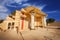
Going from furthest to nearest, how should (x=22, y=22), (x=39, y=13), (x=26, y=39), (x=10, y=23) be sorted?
(x=39, y=13) → (x=10, y=23) → (x=22, y=22) → (x=26, y=39)

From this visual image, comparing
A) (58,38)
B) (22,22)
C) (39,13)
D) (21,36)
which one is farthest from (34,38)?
(39,13)

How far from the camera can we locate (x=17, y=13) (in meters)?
8.55

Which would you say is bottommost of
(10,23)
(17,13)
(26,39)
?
(26,39)

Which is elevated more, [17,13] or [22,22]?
[17,13]

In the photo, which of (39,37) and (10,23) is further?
(10,23)

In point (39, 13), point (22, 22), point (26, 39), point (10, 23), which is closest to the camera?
point (26, 39)

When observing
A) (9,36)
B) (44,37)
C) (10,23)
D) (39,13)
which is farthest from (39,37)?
(39,13)

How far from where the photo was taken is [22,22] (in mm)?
5809

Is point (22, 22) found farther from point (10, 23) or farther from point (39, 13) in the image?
point (39, 13)

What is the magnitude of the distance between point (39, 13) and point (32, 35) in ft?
14.8

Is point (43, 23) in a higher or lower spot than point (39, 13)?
lower

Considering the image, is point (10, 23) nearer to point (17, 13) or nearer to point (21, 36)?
point (17, 13)

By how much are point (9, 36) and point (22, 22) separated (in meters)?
1.28

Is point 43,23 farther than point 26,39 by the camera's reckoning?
Yes
